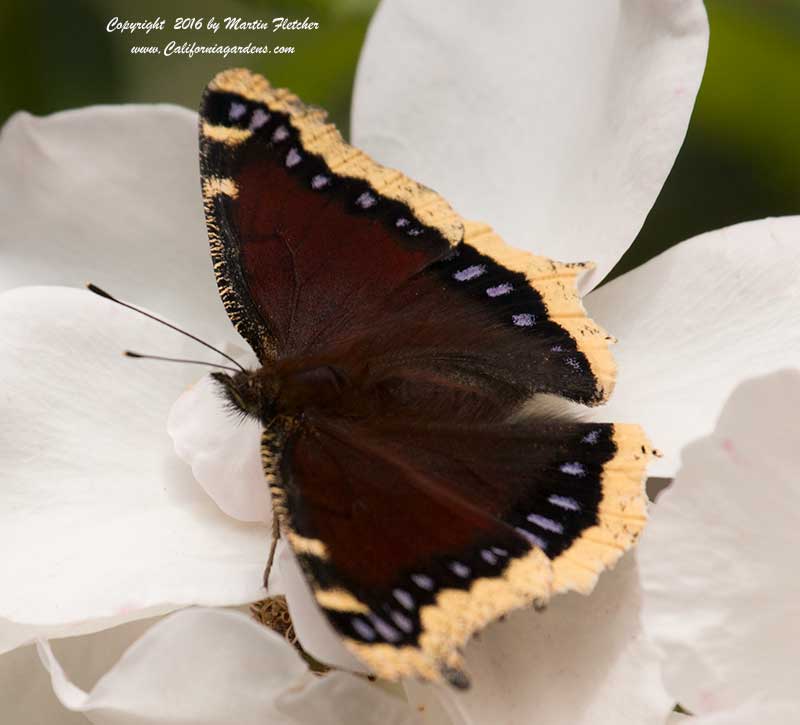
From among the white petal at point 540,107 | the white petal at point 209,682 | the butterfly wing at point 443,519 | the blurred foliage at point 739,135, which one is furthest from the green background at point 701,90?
the white petal at point 209,682

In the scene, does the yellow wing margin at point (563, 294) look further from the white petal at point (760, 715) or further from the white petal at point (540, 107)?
the white petal at point (760, 715)

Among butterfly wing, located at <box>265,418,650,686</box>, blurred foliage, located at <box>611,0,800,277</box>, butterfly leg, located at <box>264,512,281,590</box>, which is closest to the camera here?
butterfly wing, located at <box>265,418,650,686</box>

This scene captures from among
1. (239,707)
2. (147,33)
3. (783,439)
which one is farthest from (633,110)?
(147,33)

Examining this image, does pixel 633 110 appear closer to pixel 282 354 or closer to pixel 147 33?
→ pixel 282 354

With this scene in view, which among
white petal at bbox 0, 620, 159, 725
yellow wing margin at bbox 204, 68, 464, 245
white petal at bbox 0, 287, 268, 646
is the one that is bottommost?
white petal at bbox 0, 620, 159, 725

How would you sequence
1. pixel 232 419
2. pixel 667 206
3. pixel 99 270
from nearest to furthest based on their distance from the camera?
pixel 232 419 → pixel 99 270 → pixel 667 206

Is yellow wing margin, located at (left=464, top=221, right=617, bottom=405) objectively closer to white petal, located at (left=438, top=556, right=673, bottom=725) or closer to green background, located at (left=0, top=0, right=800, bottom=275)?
white petal, located at (left=438, top=556, right=673, bottom=725)

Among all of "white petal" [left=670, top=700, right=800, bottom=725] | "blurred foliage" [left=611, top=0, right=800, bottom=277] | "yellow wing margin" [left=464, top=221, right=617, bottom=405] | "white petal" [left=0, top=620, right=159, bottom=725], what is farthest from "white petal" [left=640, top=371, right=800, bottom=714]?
"blurred foliage" [left=611, top=0, right=800, bottom=277]
